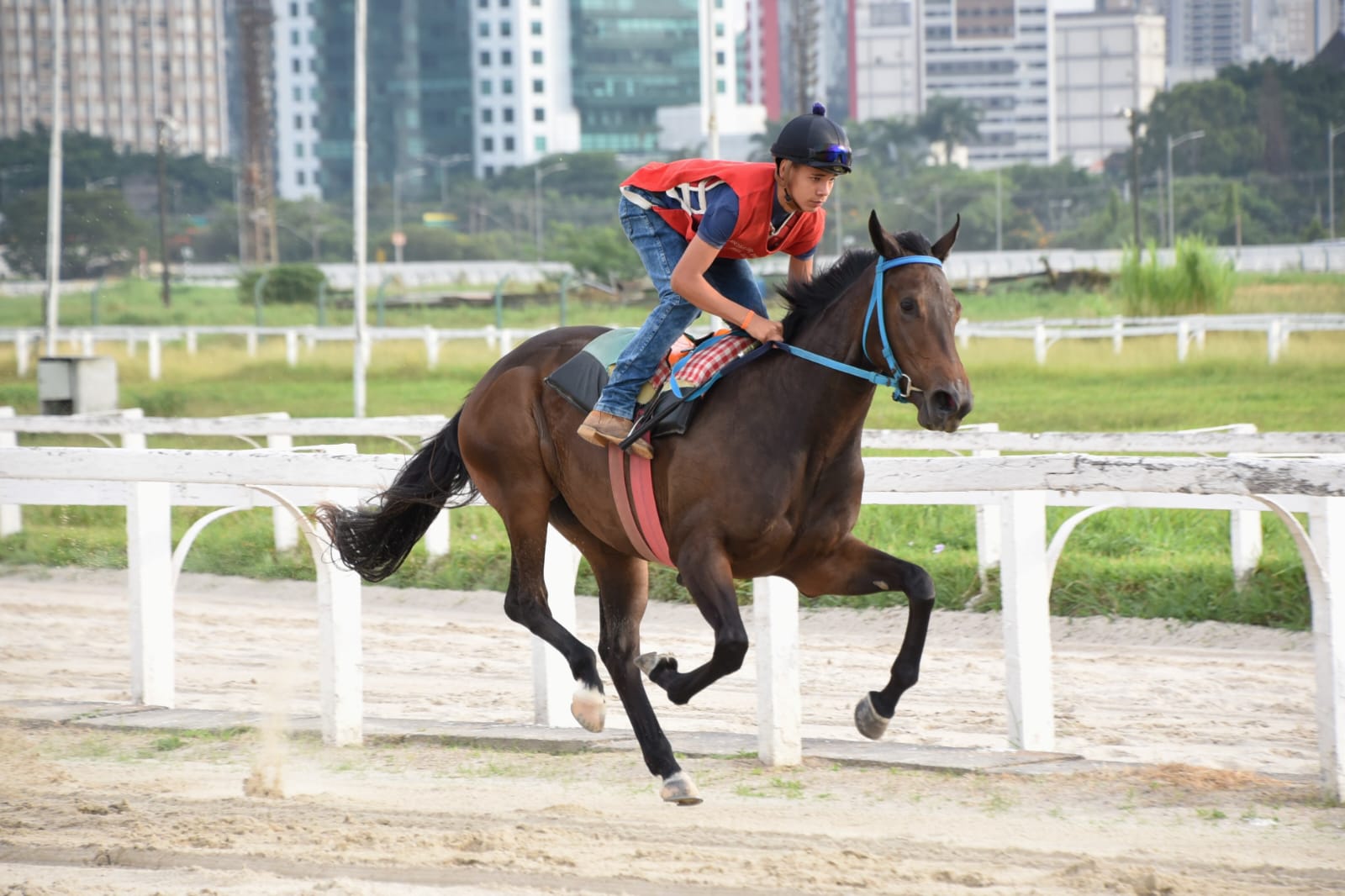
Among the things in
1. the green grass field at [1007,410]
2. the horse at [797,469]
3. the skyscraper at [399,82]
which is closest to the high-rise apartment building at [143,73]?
the skyscraper at [399,82]

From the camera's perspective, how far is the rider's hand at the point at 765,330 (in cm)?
477

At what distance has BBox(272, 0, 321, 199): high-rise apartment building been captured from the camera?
118500mm

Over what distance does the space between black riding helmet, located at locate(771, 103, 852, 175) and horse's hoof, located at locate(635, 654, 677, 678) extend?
5.32 ft

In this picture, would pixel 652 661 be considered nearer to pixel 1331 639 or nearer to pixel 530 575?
pixel 530 575

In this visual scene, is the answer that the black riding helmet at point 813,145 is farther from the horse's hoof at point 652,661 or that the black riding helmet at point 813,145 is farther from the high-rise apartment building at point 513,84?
the high-rise apartment building at point 513,84

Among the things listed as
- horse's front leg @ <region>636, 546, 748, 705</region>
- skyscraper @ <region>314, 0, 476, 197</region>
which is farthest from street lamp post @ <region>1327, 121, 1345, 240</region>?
skyscraper @ <region>314, 0, 476, 197</region>

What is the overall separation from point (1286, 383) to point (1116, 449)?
11.8 meters

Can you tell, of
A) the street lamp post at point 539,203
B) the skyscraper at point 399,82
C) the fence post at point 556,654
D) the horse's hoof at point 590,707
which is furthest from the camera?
the skyscraper at point 399,82

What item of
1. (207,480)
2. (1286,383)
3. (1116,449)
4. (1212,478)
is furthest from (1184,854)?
(1286,383)

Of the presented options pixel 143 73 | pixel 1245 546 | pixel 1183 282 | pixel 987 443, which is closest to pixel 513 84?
pixel 143 73

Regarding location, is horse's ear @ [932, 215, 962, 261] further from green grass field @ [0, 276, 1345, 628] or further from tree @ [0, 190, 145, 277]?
tree @ [0, 190, 145, 277]

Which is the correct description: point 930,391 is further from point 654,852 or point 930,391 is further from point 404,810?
point 404,810

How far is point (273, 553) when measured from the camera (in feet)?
36.8

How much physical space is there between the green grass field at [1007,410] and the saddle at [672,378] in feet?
13.1
